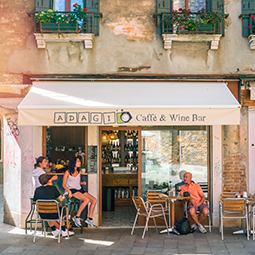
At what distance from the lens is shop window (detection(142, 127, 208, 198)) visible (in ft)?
27.6

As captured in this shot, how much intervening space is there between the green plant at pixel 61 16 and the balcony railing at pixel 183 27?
176cm

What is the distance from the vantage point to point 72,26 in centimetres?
786

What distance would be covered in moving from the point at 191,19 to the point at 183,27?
265 mm

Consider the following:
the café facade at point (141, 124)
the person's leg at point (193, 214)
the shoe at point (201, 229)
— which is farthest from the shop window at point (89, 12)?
the shoe at point (201, 229)

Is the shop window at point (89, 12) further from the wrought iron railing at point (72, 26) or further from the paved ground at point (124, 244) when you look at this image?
the paved ground at point (124, 244)

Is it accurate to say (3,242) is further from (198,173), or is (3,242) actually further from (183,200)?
(198,173)

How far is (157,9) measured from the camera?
8016 millimetres

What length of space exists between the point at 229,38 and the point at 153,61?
1902mm

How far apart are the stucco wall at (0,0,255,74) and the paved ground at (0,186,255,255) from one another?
12.3 feet

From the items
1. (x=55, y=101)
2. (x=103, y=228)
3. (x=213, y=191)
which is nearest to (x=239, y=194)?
(x=213, y=191)

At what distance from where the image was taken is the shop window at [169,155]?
8.40 meters

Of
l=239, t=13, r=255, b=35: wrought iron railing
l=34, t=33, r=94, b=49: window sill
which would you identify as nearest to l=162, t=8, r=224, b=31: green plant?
l=239, t=13, r=255, b=35: wrought iron railing

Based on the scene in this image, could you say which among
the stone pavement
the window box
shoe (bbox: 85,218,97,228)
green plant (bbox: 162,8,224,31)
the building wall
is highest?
green plant (bbox: 162,8,224,31)

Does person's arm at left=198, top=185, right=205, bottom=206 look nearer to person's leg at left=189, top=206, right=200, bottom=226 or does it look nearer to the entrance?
person's leg at left=189, top=206, right=200, bottom=226
